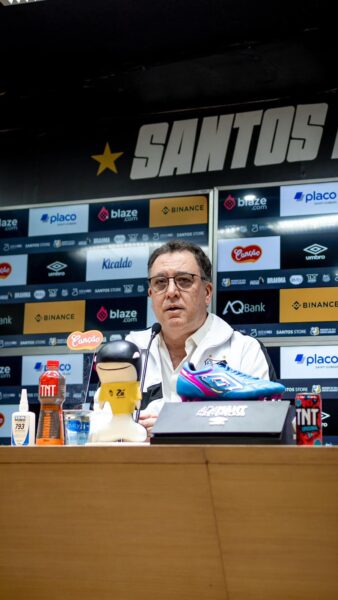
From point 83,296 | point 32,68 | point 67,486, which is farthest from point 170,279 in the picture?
point 67,486

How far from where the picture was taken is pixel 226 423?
4.69 ft

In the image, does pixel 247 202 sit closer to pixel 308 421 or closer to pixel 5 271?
pixel 5 271

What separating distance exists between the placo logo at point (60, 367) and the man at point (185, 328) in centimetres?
107

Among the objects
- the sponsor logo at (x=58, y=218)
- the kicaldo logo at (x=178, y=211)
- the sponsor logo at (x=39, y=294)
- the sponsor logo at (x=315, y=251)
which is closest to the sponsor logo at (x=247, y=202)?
the kicaldo logo at (x=178, y=211)

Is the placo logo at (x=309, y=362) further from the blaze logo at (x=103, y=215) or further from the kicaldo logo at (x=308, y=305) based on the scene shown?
the blaze logo at (x=103, y=215)

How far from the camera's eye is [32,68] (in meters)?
3.84

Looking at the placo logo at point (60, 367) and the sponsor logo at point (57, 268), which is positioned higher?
the sponsor logo at point (57, 268)

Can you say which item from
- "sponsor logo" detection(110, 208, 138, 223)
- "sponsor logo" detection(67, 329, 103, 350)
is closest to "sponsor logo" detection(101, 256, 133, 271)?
"sponsor logo" detection(110, 208, 138, 223)

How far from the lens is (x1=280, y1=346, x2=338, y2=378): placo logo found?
3701mm

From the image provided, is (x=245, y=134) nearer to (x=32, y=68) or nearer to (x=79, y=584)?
(x=32, y=68)

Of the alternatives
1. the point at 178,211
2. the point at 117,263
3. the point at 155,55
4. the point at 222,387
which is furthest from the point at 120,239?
the point at 222,387

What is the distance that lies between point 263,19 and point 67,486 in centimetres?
258

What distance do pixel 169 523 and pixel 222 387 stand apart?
1.27 feet

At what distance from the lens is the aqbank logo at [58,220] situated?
4223mm
